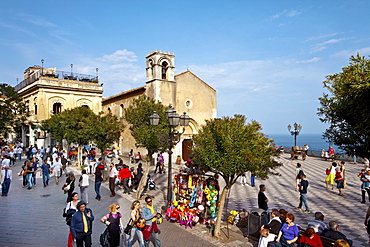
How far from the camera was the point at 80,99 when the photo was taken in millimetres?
37312

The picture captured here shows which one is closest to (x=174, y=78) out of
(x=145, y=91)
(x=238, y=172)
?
(x=145, y=91)

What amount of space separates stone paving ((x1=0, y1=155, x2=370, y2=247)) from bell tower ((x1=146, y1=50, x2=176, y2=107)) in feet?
31.3

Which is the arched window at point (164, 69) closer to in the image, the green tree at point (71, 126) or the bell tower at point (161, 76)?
the bell tower at point (161, 76)

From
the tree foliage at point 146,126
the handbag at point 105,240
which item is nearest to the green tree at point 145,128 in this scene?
the tree foliage at point 146,126

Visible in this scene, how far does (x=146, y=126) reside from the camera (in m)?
13.4

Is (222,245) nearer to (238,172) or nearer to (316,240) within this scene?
(238,172)

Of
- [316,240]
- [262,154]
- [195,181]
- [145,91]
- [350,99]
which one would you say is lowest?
[316,240]

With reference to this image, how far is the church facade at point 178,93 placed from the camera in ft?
80.7

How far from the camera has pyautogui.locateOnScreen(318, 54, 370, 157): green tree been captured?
20.5ft

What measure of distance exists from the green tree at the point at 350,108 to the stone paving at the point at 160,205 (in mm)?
3209

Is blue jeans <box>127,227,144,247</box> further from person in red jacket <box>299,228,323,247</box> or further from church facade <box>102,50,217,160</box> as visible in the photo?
church facade <box>102,50,217,160</box>

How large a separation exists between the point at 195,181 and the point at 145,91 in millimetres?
17722

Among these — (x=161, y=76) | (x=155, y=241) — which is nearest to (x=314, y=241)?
(x=155, y=241)

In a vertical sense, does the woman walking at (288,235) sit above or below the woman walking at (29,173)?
below
